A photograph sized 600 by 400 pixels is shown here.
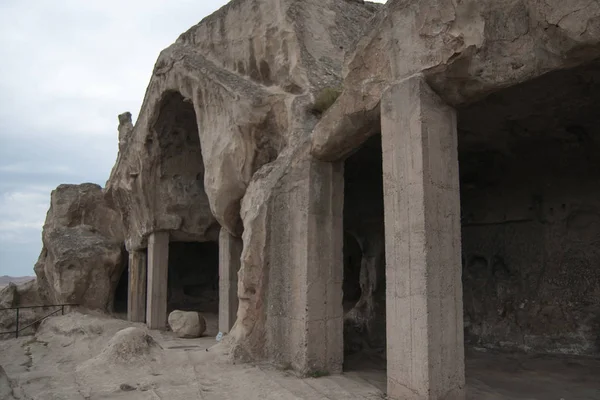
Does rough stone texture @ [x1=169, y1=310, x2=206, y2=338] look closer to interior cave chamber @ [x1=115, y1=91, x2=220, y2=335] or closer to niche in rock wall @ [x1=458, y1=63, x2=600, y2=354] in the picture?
interior cave chamber @ [x1=115, y1=91, x2=220, y2=335]

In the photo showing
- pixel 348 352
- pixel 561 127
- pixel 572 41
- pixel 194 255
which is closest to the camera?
pixel 572 41

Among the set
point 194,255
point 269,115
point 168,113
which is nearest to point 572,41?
point 269,115

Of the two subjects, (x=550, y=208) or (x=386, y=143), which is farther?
(x=550, y=208)

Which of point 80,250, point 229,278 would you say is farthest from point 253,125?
point 80,250

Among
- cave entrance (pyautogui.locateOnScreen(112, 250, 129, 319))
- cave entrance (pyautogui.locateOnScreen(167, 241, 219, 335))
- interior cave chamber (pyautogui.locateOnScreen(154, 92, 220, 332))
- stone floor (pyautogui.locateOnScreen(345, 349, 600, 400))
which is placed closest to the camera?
stone floor (pyautogui.locateOnScreen(345, 349, 600, 400))

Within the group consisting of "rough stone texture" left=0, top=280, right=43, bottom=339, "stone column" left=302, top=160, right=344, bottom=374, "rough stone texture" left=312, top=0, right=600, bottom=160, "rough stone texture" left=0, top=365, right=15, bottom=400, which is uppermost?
"rough stone texture" left=312, top=0, right=600, bottom=160

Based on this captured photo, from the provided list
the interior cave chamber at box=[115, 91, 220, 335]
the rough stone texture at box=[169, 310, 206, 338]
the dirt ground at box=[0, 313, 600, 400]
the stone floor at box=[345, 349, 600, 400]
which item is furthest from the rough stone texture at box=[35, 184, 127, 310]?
the stone floor at box=[345, 349, 600, 400]

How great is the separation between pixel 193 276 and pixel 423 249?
14000 millimetres

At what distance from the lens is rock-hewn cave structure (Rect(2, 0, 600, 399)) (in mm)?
4559

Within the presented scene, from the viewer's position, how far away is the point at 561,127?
6.97 metres

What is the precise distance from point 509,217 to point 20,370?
8.10 metres

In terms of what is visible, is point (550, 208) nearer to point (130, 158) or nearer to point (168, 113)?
point (168, 113)

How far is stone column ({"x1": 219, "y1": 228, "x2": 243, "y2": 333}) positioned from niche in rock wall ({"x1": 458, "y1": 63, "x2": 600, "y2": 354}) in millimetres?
4313

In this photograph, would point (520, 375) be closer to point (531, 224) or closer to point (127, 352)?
point (531, 224)
